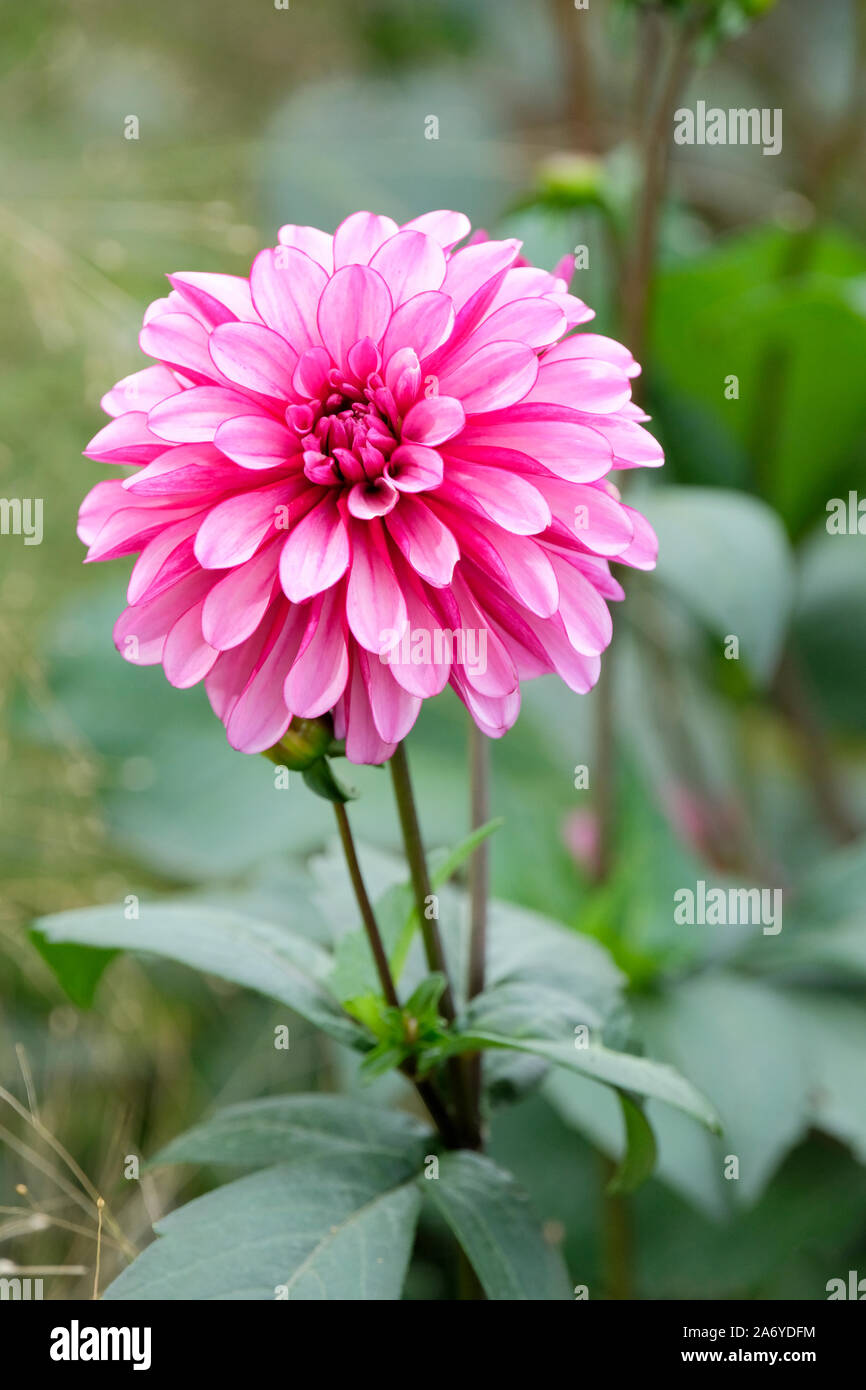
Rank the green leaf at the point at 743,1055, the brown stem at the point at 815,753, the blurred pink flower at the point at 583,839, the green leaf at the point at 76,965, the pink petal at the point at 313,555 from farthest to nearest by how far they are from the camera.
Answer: the brown stem at the point at 815,753
the blurred pink flower at the point at 583,839
the green leaf at the point at 743,1055
the green leaf at the point at 76,965
the pink petal at the point at 313,555

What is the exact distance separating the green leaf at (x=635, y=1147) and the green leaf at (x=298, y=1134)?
54mm

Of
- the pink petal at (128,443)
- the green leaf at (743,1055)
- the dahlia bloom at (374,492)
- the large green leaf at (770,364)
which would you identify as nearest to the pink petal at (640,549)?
the dahlia bloom at (374,492)

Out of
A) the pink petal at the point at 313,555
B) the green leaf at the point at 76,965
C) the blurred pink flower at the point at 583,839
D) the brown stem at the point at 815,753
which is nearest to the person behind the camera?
the pink petal at the point at 313,555

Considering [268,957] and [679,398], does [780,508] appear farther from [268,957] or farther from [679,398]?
[268,957]

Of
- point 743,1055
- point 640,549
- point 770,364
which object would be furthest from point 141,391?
point 770,364

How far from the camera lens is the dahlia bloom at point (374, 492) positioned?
243mm

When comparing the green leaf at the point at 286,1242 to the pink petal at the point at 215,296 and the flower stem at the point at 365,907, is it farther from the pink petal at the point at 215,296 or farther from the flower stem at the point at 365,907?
the pink petal at the point at 215,296

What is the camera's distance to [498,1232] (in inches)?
11.5

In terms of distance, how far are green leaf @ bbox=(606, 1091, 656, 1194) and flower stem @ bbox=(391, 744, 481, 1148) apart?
4 cm

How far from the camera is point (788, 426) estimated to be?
72 centimetres

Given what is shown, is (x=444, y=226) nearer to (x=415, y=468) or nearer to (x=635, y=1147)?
(x=415, y=468)

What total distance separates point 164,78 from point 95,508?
1249 millimetres

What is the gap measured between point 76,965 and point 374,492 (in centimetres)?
18

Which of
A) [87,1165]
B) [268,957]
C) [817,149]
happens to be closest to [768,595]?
[268,957]
